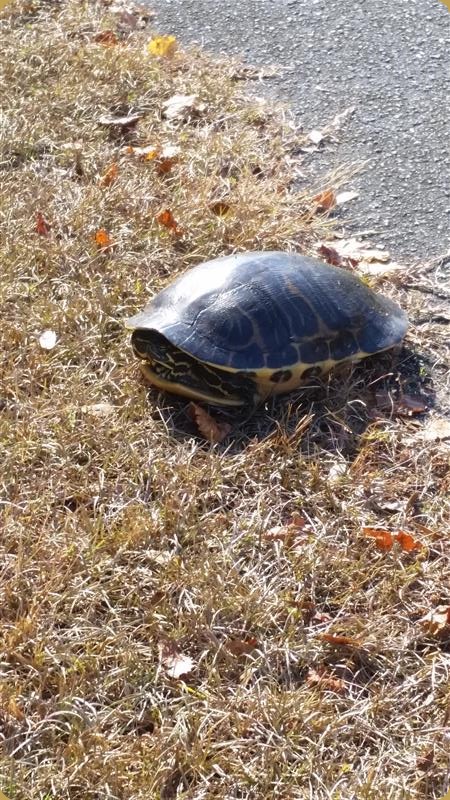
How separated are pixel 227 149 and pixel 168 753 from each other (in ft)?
13.2

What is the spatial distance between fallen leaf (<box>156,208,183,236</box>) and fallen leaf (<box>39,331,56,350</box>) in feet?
3.50

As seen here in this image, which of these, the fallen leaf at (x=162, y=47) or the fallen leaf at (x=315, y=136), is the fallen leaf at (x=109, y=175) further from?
the fallen leaf at (x=162, y=47)

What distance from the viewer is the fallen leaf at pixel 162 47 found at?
7012mm

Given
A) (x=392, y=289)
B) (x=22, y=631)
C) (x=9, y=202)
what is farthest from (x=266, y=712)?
(x=9, y=202)

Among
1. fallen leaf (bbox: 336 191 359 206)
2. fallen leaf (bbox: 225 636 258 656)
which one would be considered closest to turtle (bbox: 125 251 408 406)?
fallen leaf (bbox: 225 636 258 656)

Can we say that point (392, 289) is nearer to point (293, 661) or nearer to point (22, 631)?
point (293, 661)

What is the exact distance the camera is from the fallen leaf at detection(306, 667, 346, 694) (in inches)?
120

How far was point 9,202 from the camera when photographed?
520 cm

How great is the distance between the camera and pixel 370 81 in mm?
7059

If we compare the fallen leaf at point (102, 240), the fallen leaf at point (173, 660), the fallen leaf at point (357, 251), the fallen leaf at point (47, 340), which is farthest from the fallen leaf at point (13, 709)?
the fallen leaf at point (357, 251)

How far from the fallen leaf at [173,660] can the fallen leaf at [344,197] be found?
3.36 metres

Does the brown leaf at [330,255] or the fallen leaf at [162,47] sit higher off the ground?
the fallen leaf at [162,47]

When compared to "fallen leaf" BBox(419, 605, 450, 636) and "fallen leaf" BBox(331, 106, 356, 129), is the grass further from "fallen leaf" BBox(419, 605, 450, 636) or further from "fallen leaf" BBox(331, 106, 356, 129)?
"fallen leaf" BBox(331, 106, 356, 129)

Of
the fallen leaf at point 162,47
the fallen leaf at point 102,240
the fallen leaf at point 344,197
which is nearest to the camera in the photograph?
the fallen leaf at point 102,240
